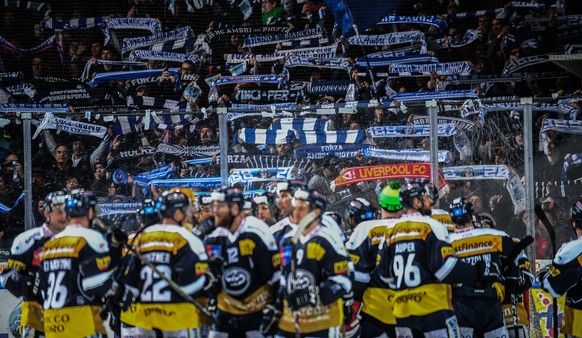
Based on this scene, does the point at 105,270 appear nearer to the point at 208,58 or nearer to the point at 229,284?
the point at 229,284

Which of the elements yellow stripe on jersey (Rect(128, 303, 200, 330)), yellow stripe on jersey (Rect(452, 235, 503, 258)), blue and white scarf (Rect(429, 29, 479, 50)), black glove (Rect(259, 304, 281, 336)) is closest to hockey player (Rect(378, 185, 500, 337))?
yellow stripe on jersey (Rect(452, 235, 503, 258))

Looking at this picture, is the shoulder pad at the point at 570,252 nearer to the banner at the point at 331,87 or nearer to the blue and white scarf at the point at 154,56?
the banner at the point at 331,87

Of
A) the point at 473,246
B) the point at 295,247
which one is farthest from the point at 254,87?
the point at 295,247

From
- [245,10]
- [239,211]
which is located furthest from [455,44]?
[239,211]

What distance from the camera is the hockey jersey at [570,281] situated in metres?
8.32

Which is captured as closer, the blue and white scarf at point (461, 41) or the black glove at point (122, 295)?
the black glove at point (122, 295)

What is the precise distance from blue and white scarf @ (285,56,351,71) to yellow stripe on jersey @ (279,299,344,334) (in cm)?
842

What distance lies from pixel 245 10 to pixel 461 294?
31.5 feet

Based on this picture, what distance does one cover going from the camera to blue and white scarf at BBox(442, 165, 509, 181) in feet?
33.4

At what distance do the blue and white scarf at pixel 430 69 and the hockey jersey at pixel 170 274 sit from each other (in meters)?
8.46

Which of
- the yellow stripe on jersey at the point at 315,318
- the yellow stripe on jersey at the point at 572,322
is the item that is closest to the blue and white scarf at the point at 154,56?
the yellow stripe on jersey at the point at 572,322

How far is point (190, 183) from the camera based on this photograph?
10.4m

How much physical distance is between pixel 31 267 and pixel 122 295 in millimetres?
866

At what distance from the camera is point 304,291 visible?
23.7 ft
